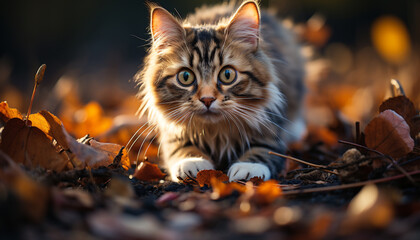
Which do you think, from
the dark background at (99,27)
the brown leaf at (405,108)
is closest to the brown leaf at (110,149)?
the brown leaf at (405,108)

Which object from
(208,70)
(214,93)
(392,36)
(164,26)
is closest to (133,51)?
(392,36)

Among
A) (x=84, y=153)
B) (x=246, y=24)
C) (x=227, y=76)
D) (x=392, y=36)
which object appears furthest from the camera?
(x=392, y=36)

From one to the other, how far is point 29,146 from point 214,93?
0.91 metres

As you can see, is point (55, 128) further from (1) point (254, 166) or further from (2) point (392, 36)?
(2) point (392, 36)

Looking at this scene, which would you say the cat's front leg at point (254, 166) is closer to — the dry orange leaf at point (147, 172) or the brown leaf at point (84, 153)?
the dry orange leaf at point (147, 172)

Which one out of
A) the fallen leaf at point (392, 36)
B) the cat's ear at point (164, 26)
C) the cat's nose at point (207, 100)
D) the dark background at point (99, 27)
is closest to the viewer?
the cat's nose at point (207, 100)

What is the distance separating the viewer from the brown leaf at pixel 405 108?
5.09ft

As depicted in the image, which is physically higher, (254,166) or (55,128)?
(55,128)

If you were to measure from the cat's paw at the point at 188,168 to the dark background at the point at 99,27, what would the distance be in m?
Answer: 2.94

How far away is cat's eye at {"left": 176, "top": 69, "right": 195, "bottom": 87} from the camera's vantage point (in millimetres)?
2059

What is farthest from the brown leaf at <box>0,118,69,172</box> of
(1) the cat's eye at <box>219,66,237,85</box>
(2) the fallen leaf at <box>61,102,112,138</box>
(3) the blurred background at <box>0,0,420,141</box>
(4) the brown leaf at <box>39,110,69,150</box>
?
(3) the blurred background at <box>0,0,420,141</box>

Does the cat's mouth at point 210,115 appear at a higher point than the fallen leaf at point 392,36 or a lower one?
lower

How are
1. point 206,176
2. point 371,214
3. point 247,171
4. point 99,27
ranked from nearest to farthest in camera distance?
point 371,214 < point 206,176 < point 247,171 < point 99,27

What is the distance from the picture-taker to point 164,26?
7.19 ft
